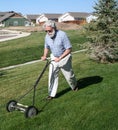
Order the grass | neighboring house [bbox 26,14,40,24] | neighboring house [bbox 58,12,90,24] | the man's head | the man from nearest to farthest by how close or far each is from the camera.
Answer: the grass < the man's head < the man < neighboring house [bbox 58,12,90,24] < neighboring house [bbox 26,14,40,24]

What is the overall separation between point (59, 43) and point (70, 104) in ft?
5.12

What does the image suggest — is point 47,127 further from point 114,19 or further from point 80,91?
point 114,19

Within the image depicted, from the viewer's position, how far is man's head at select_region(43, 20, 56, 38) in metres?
8.16

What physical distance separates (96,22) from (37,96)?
6074 millimetres

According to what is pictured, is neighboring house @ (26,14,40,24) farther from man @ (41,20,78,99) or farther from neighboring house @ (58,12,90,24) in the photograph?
man @ (41,20,78,99)

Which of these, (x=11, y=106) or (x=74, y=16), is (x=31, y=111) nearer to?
(x=11, y=106)

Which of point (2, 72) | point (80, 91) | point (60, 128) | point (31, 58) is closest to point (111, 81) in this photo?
point (80, 91)

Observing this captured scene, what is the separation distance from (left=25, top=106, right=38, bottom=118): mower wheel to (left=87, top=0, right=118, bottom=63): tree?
22.9 ft

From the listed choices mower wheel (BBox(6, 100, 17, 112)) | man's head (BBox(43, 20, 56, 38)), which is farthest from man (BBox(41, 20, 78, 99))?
mower wheel (BBox(6, 100, 17, 112))

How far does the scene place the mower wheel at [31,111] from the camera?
7.48m

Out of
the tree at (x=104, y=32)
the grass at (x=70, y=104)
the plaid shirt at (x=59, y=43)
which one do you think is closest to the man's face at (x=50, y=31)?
the plaid shirt at (x=59, y=43)

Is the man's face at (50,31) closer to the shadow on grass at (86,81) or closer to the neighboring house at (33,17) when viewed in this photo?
the shadow on grass at (86,81)

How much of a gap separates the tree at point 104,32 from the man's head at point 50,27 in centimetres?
602

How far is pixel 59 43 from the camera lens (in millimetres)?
8438
